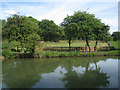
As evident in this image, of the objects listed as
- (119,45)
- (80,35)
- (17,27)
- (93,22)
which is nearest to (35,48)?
(17,27)

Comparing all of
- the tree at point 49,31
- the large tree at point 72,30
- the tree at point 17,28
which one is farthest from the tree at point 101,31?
the tree at point 49,31

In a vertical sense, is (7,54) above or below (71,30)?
below

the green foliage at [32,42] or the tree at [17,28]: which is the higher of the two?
the tree at [17,28]

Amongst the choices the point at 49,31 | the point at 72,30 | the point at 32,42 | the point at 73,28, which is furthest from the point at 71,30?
the point at 49,31

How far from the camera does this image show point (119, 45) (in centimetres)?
2344

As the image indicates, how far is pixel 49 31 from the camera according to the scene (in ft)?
139

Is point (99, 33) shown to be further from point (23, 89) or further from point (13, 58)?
point (23, 89)

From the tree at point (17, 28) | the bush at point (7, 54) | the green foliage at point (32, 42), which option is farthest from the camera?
the tree at point (17, 28)

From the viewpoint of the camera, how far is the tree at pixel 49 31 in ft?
141

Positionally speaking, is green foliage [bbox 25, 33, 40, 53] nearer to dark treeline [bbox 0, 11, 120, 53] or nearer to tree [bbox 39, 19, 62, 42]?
dark treeline [bbox 0, 11, 120, 53]

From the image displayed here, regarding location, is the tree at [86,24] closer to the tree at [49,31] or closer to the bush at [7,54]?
the bush at [7,54]

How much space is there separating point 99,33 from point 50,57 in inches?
397

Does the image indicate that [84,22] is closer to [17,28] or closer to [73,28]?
[73,28]

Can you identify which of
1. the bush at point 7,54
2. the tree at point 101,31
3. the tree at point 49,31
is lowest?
the bush at point 7,54
